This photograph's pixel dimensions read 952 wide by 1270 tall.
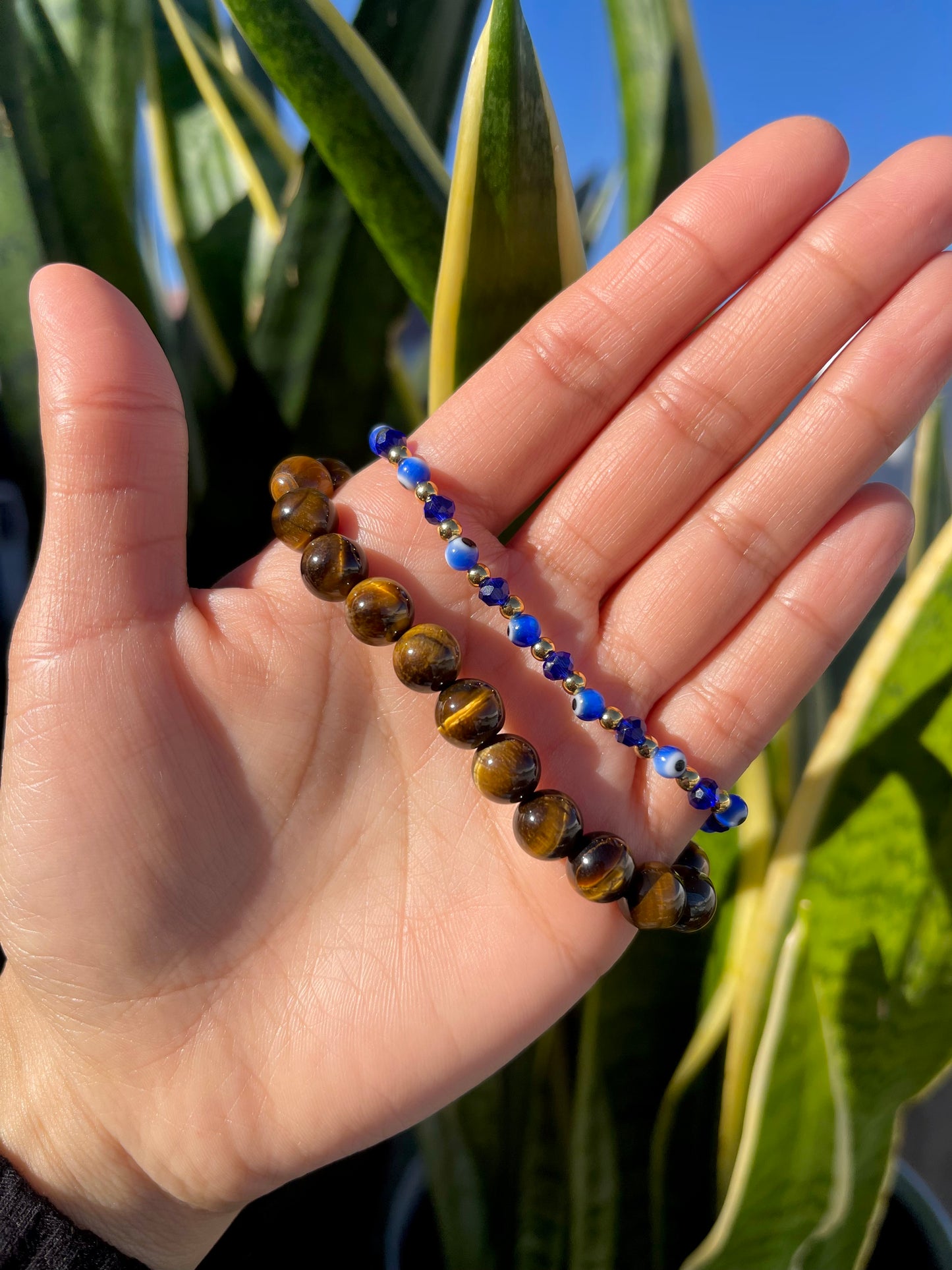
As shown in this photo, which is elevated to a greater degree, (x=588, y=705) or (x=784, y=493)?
(x=784, y=493)

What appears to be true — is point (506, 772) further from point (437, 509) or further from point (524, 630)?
point (437, 509)

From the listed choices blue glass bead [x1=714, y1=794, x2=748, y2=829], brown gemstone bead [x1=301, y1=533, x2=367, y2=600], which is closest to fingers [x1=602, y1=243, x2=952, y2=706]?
blue glass bead [x1=714, y1=794, x2=748, y2=829]

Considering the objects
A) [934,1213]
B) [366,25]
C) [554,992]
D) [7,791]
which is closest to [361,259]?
[366,25]

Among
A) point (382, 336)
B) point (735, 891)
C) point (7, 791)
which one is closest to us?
point (7, 791)

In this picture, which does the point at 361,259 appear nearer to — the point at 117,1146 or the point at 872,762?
the point at 872,762

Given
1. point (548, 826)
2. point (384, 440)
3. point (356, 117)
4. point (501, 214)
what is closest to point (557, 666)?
point (548, 826)
